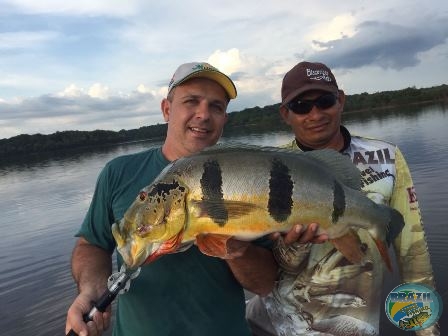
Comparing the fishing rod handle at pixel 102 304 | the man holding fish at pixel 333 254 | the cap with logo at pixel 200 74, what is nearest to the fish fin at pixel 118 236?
the fishing rod handle at pixel 102 304

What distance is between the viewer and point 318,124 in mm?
4012

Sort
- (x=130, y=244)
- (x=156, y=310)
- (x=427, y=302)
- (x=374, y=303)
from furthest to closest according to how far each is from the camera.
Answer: (x=427, y=302) < (x=374, y=303) < (x=156, y=310) < (x=130, y=244)

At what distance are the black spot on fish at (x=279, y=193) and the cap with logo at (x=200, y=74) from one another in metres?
1.02

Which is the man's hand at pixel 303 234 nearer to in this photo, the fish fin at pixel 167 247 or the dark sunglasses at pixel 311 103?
the fish fin at pixel 167 247

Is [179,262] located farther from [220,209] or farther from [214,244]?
[220,209]

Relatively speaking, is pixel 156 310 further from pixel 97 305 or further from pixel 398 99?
pixel 398 99

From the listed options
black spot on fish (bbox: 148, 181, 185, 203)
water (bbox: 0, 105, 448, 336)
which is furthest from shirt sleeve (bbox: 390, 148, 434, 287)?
water (bbox: 0, 105, 448, 336)

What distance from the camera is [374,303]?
3877mm

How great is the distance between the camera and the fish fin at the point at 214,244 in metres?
2.63

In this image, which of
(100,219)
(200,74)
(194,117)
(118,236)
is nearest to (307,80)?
(200,74)

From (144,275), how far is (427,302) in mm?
2840

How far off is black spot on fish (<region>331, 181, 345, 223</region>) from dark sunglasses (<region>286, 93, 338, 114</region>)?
1314 millimetres

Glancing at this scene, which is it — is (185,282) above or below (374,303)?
above

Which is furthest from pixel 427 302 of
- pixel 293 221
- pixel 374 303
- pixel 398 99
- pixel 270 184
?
pixel 398 99
